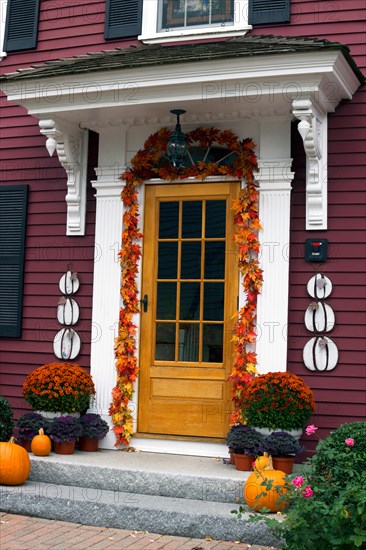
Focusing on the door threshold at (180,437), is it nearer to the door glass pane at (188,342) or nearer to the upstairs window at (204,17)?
the door glass pane at (188,342)

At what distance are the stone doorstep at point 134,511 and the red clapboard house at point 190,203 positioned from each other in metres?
0.99

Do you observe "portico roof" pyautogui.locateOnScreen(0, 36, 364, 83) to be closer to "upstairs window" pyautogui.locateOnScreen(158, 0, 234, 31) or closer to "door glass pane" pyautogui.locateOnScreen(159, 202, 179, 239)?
"upstairs window" pyautogui.locateOnScreen(158, 0, 234, 31)

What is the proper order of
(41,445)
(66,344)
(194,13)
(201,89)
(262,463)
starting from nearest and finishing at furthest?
1. (262,463)
2. (201,89)
3. (41,445)
4. (66,344)
5. (194,13)

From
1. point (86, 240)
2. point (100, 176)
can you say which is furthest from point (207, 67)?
point (86, 240)

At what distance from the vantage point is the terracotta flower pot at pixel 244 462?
5867 mm

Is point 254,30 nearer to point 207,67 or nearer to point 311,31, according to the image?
point 311,31

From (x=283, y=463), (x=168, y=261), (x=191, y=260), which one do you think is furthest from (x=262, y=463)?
(x=168, y=261)

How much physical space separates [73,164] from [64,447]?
2598 millimetres

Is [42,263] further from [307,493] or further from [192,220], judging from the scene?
[307,493]

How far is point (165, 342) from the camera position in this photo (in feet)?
22.5

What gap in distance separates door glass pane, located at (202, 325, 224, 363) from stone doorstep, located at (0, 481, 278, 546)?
1.38 meters

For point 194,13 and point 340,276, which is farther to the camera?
point 194,13

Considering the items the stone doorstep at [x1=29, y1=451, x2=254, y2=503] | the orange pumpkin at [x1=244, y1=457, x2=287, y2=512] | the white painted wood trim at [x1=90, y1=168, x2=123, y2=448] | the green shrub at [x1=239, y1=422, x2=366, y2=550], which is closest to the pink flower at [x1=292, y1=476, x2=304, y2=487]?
the green shrub at [x1=239, y1=422, x2=366, y2=550]

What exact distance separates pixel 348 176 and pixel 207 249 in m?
1.39
